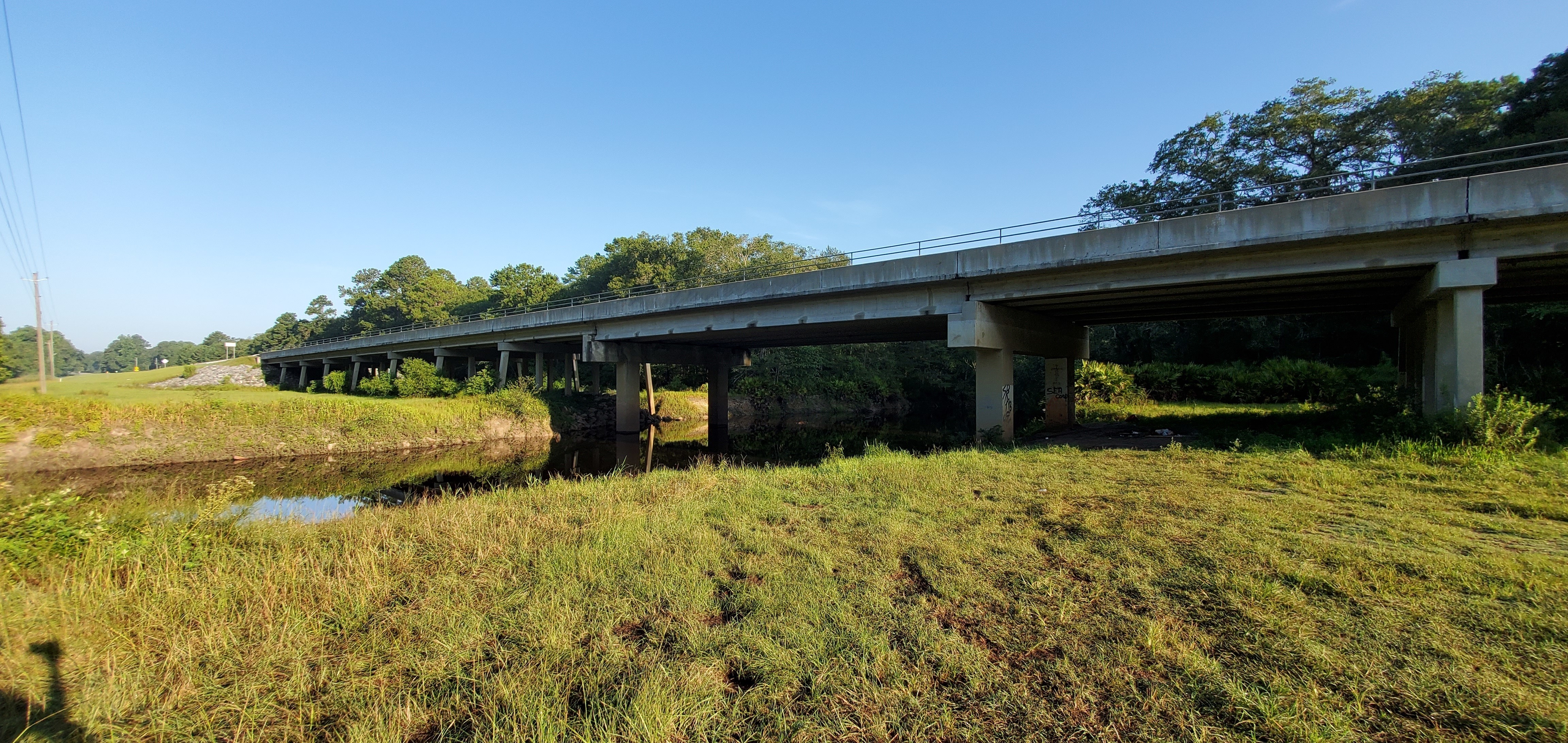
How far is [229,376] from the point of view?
65062 millimetres

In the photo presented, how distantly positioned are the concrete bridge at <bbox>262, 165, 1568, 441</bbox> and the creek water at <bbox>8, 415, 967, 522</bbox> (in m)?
5.03

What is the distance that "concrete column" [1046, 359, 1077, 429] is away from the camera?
22297 mm

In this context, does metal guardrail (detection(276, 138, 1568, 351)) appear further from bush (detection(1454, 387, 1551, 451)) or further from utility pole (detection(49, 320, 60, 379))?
utility pole (detection(49, 320, 60, 379))

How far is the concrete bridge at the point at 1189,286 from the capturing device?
1091 cm

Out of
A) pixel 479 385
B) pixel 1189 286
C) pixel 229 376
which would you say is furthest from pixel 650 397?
pixel 229 376

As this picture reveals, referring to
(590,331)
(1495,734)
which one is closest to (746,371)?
(590,331)

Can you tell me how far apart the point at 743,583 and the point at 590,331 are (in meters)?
27.6

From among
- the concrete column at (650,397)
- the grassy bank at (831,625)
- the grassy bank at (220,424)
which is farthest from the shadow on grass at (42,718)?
the concrete column at (650,397)

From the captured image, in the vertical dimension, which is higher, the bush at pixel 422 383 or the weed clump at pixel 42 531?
the bush at pixel 422 383

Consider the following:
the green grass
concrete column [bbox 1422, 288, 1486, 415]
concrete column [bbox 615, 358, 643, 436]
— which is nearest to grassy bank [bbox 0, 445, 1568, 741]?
concrete column [bbox 1422, 288, 1486, 415]

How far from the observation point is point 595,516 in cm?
827

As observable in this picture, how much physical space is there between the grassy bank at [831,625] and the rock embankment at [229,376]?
6729 cm

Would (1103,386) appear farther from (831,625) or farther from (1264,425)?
(831,625)

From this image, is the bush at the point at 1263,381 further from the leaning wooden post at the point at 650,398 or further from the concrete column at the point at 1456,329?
the leaning wooden post at the point at 650,398
